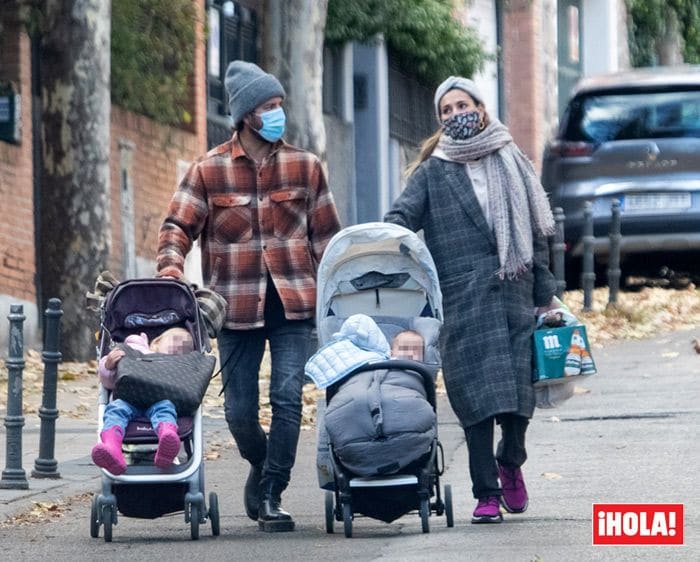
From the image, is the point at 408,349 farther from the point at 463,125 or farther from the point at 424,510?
the point at 463,125

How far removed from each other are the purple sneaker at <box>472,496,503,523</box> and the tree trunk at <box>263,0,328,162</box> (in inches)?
350

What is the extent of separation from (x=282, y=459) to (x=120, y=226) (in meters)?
11.3

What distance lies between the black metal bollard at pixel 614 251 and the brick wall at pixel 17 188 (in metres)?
4.81

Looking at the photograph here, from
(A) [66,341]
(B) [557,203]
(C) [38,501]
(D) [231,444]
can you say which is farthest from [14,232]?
(C) [38,501]

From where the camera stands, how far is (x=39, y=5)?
1602 cm

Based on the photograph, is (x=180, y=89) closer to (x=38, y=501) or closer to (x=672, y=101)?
(x=672, y=101)

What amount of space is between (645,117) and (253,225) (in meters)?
10.3

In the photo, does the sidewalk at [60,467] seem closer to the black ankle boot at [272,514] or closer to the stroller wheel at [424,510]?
the black ankle boot at [272,514]

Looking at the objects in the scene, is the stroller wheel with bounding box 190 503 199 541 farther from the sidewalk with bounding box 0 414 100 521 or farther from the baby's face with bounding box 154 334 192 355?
the sidewalk with bounding box 0 414 100 521

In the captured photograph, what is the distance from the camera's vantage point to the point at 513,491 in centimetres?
875

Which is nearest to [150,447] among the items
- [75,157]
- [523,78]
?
[75,157]

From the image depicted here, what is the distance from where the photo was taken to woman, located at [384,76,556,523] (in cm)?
866

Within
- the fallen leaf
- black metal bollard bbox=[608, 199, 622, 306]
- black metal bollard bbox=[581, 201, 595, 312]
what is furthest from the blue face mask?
black metal bollard bbox=[608, 199, 622, 306]

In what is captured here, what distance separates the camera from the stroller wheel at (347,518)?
8.07 m
